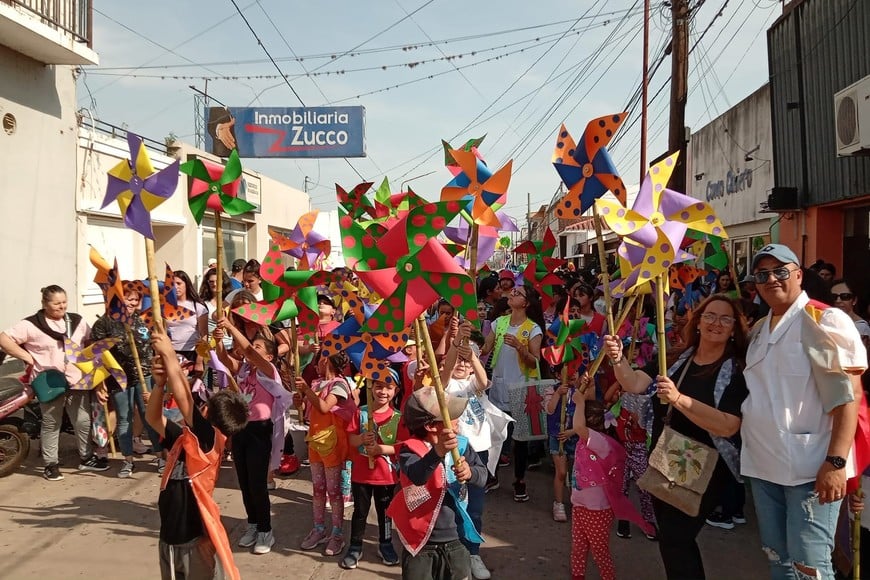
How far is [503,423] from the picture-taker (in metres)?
4.12

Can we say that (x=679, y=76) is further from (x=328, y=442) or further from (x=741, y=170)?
(x=328, y=442)

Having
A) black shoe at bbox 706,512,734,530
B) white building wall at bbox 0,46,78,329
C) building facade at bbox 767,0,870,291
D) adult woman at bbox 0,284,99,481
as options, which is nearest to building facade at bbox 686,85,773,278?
building facade at bbox 767,0,870,291

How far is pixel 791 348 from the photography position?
107 inches

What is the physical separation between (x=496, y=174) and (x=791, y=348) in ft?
6.17

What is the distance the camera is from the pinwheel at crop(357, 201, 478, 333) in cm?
283

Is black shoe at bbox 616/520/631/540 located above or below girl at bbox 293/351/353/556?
below

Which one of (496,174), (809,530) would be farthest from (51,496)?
(809,530)

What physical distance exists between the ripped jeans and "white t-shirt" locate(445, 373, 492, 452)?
5.13 feet

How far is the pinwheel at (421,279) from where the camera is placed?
2.83 metres

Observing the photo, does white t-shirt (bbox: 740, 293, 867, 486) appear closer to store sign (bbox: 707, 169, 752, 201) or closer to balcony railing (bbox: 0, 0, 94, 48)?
balcony railing (bbox: 0, 0, 94, 48)

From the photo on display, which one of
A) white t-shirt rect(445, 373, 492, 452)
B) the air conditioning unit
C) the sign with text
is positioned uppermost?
the sign with text

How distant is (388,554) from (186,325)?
3.01 m

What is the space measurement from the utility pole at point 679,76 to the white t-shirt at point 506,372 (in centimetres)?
660

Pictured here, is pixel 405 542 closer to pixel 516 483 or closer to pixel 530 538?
pixel 530 538
